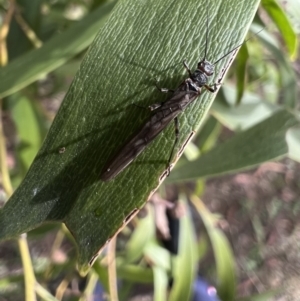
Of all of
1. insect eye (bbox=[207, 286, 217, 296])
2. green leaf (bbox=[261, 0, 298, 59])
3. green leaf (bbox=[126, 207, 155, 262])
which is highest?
green leaf (bbox=[261, 0, 298, 59])

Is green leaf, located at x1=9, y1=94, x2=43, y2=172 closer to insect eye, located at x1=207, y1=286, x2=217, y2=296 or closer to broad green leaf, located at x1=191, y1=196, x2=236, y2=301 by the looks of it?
broad green leaf, located at x1=191, y1=196, x2=236, y2=301

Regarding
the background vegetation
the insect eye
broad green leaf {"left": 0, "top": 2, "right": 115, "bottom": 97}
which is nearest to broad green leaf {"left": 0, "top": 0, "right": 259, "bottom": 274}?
the background vegetation

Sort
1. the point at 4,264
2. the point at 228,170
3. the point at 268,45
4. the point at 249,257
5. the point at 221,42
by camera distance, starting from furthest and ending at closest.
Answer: the point at 249,257 < the point at 4,264 < the point at 268,45 < the point at 228,170 < the point at 221,42

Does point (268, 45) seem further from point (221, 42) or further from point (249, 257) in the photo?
point (249, 257)

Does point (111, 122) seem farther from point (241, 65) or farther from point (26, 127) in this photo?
point (26, 127)

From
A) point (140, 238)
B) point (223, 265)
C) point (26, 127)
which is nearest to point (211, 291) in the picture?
point (223, 265)

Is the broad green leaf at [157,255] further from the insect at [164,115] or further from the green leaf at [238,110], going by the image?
the insect at [164,115]

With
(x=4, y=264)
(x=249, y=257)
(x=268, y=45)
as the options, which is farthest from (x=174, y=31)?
(x=249, y=257)
